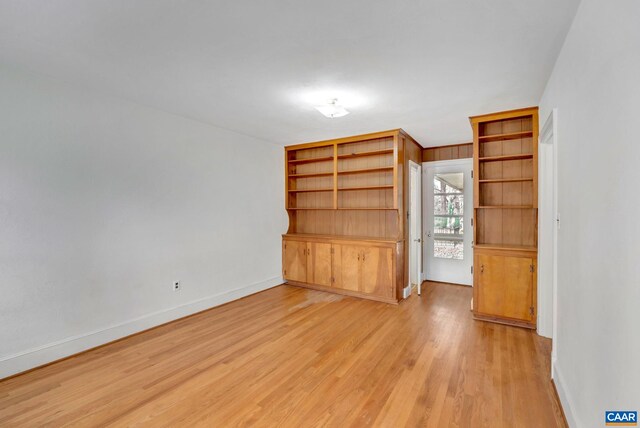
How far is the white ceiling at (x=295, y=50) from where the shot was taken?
173 centimetres

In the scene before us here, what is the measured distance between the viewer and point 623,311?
1125mm

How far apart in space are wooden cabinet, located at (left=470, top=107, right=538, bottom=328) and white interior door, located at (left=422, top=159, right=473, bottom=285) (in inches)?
44.1

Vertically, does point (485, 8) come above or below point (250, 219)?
above

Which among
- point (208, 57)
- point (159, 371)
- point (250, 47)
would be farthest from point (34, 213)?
point (250, 47)

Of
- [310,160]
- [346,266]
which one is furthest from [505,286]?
[310,160]

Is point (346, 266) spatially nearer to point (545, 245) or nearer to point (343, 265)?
point (343, 265)

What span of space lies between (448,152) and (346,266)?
2699mm

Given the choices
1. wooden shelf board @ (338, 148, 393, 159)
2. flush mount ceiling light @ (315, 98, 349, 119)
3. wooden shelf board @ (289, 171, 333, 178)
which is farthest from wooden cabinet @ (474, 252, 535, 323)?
wooden shelf board @ (289, 171, 333, 178)

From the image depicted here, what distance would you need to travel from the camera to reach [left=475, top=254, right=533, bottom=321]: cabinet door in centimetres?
334

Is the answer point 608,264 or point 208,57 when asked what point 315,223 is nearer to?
point 208,57

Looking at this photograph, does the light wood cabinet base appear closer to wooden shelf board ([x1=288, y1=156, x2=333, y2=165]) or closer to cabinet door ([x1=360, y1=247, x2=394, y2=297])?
cabinet door ([x1=360, y1=247, x2=394, y2=297])

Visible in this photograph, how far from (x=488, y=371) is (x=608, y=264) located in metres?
1.65

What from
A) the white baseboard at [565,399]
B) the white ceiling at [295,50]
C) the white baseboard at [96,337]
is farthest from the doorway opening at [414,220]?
the white baseboard at [96,337]

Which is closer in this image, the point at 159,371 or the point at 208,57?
the point at 208,57
